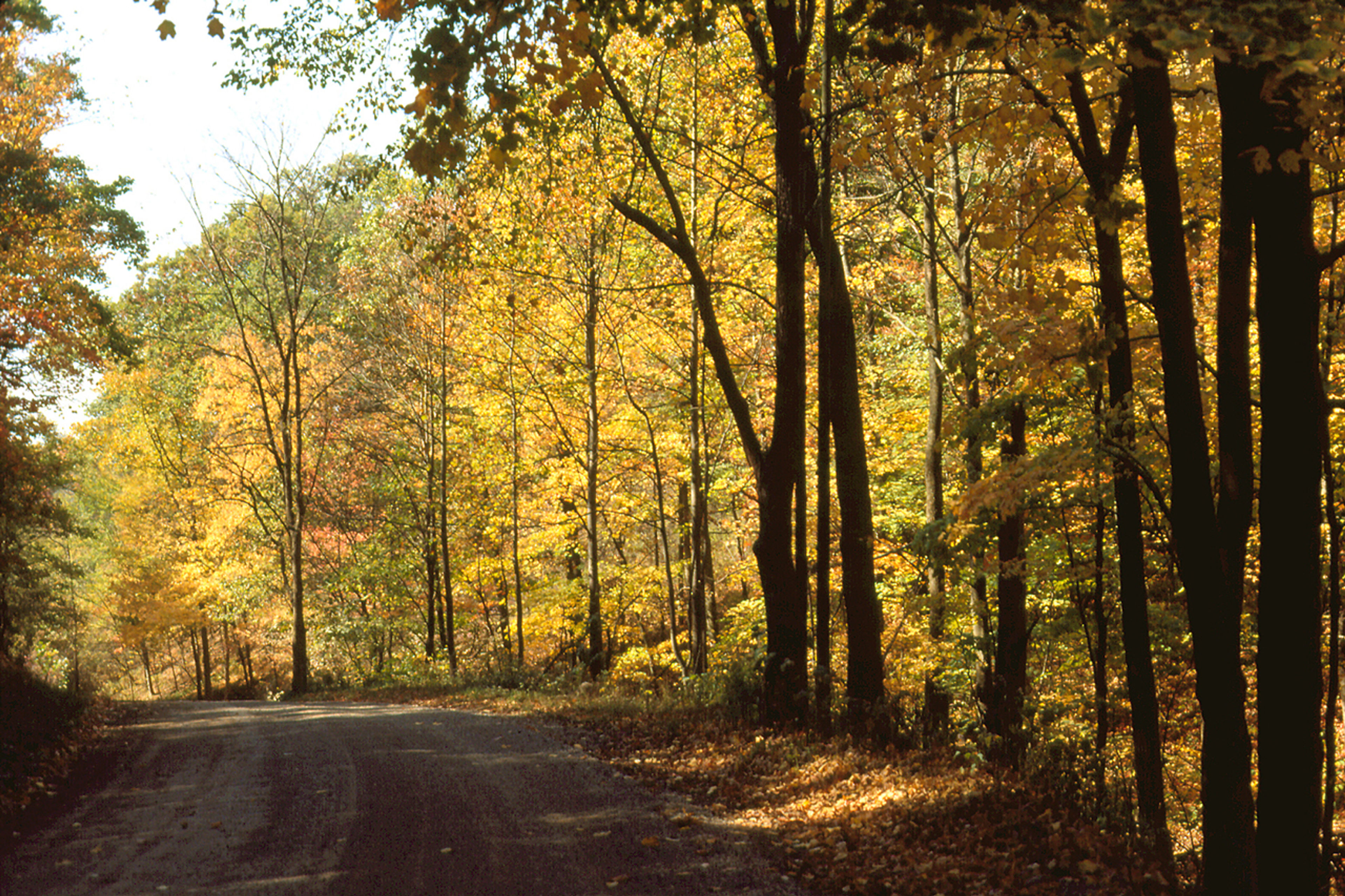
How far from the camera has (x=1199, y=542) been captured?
495cm

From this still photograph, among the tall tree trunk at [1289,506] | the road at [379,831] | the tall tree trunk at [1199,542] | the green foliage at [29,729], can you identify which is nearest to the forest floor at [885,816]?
the road at [379,831]

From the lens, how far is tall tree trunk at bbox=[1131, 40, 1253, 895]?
16.0 ft

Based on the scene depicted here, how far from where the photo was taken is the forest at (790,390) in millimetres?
4777

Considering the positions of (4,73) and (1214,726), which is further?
(4,73)

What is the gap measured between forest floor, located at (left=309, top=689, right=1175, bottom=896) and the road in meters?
0.39

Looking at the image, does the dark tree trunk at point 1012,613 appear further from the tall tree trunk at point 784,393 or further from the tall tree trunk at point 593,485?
the tall tree trunk at point 593,485

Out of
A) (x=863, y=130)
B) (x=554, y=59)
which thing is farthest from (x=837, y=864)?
(x=554, y=59)

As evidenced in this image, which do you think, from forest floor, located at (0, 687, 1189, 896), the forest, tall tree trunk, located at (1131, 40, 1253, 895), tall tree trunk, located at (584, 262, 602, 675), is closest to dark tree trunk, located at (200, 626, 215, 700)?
the forest

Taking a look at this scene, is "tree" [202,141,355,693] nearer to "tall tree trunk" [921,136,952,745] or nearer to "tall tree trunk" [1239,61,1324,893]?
"tall tree trunk" [921,136,952,745]

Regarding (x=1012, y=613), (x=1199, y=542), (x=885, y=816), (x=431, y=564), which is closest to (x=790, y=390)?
(x=1012, y=613)

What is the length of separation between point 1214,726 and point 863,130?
8324 millimetres

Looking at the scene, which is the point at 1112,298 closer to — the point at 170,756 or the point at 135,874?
the point at 135,874

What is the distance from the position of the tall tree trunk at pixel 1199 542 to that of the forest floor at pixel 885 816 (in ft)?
1.71

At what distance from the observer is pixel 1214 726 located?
4.93 m
